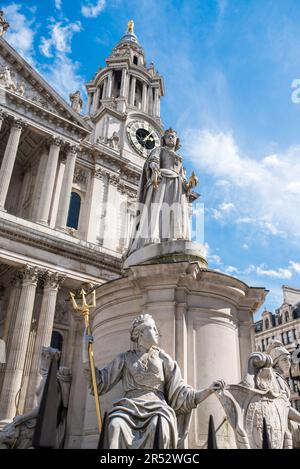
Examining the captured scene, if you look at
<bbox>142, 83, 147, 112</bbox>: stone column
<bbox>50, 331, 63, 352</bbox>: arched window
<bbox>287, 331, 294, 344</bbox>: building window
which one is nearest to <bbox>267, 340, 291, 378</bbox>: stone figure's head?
<bbox>50, 331, 63, 352</bbox>: arched window

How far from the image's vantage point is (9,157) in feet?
84.7

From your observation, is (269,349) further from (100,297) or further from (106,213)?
(106,213)

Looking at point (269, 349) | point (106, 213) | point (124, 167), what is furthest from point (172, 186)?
point (124, 167)

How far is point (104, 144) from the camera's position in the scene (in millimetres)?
34656

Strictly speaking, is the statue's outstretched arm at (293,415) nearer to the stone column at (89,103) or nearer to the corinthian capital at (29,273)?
the corinthian capital at (29,273)

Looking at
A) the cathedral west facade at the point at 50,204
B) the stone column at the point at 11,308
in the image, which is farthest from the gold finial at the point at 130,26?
the stone column at the point at 11,308

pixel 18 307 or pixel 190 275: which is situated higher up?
pixel 18 307

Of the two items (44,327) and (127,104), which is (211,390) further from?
(127,104)

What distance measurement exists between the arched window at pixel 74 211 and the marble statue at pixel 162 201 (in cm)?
2074

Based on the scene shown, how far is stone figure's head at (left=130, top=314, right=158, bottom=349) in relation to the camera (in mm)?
5340

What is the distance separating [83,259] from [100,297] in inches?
643

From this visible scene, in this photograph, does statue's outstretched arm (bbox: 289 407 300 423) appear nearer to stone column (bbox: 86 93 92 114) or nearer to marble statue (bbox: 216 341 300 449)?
marble statue (bbox: 216 341 300 449)

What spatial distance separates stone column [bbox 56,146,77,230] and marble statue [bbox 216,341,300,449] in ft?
69.8

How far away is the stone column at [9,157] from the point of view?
Answer: 24.8 metres
